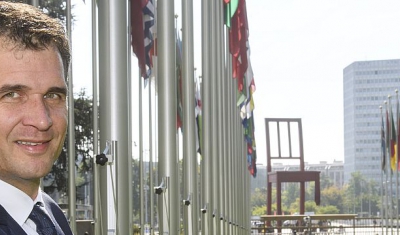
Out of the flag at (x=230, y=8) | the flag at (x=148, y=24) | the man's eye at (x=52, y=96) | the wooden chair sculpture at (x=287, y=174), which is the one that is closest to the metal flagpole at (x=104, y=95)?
the flag at (x=148, y=24)

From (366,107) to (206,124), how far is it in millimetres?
119378

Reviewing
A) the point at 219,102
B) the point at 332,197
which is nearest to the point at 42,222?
the point at 219,102

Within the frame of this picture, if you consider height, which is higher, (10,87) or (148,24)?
(148,24)

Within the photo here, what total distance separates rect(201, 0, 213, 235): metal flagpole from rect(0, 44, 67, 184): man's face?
11313 millimetres

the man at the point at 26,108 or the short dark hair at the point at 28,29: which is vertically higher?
the short dark hair at the point at 28,29

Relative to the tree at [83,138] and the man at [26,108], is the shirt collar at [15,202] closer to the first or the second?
the man at [26,108]

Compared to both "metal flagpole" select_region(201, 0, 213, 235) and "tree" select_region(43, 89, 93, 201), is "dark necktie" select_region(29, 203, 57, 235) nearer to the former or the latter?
"tree" select_region(43, 89, 93, 201)

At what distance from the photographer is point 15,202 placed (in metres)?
1.36

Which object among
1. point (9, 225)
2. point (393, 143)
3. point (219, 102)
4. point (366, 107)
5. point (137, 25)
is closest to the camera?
point (9, 225)

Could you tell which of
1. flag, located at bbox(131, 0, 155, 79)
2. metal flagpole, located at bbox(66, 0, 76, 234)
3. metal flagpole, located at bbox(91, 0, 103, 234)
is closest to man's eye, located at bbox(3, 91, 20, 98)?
metal flagpole, located at bbox(66, 0, 76, 234)

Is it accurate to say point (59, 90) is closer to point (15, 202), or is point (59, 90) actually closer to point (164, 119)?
point (15, 202)

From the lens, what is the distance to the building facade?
410 feet

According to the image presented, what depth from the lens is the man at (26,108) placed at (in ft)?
4.56

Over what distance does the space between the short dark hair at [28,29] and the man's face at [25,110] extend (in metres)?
0.01
